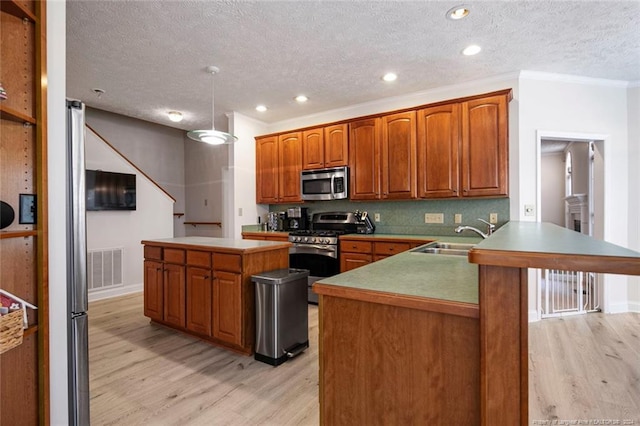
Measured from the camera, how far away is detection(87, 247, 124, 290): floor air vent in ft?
13.5

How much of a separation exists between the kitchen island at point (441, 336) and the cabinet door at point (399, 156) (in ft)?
7.80

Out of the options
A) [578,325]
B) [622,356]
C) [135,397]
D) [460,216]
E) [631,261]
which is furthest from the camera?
[460,216]

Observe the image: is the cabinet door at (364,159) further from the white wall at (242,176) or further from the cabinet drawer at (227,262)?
the cabinet drawer at (227,262)

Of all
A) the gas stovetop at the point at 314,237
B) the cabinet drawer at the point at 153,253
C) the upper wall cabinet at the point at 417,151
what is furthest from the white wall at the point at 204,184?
the cabinet drawer at the point at 153,253

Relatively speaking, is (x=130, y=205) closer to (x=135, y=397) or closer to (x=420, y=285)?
(x=135, y=397)

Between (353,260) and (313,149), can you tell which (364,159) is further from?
(353,260)

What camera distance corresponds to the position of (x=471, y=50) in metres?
2.76

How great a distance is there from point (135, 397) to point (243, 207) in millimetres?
3054

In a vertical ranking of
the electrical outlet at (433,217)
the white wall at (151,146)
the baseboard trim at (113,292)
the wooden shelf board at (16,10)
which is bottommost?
the baseboard trim at (113,292)

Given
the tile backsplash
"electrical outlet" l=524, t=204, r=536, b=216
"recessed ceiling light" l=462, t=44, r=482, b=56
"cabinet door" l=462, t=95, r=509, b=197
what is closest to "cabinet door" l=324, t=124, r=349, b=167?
the tile backsplash

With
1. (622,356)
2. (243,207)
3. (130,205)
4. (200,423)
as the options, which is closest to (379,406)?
(200,423)

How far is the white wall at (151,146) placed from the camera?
17.4ft

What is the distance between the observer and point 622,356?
244 centimetres

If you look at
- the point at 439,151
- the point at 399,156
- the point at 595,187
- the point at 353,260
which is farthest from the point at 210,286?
the point at 595,187
